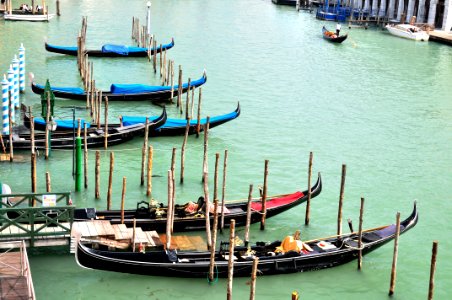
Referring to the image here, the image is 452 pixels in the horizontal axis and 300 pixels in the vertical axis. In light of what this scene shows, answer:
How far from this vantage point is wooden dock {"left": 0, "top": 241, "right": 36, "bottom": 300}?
283 inches

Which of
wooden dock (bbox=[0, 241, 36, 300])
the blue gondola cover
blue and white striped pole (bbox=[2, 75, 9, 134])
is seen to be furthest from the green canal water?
blue and white striped pole (bbox=[2, 75, 9, 134])

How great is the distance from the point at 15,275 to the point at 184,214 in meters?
2.67

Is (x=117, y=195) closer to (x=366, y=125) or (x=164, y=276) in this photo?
(x=164, y=276)

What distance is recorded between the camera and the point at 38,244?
8523 millimetres

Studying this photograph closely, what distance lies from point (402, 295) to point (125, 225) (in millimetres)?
3444

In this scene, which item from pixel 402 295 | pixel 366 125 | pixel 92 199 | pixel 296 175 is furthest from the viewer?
pixel 366 125

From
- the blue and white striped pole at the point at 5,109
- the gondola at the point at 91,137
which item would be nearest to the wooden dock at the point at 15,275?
the gondola at the point at 91,137

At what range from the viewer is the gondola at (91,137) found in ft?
41.4

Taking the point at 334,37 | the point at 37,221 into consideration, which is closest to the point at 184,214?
the point at 37,221

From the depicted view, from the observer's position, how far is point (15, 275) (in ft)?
24.8

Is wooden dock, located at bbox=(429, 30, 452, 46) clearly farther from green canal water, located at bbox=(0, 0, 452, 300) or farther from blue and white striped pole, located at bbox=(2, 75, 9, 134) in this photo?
blue and white striped pole, located at bbox=(2, 75, 9, 134)

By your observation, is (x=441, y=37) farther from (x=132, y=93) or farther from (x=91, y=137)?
(x=91, y=137)

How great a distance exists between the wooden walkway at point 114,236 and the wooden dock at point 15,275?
2.11 ft

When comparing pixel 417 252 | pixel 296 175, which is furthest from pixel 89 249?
pixel 296 175
